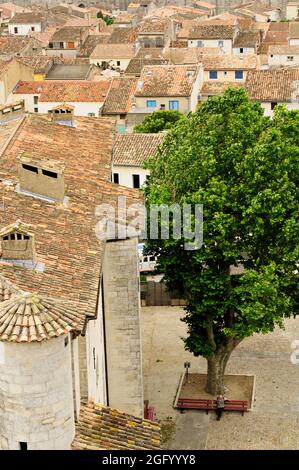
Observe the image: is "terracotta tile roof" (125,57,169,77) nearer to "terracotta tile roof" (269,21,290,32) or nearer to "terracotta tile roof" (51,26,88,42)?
"terracotta tile roof" (51,26,88,42)

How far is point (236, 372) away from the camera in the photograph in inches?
1411

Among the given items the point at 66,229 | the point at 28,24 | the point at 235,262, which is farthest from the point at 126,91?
the point at 28,24

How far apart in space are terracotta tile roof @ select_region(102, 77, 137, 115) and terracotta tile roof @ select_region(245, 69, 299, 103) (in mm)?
11140

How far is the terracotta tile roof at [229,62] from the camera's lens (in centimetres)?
8925

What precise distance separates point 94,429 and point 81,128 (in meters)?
16.3

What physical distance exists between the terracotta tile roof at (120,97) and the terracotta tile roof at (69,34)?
41323 mm

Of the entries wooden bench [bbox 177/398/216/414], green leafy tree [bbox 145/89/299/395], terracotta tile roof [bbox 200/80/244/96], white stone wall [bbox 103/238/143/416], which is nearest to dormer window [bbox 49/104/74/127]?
green leafy tree [bbox 145/89/299/395]

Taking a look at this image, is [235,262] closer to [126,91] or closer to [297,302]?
[297,302]

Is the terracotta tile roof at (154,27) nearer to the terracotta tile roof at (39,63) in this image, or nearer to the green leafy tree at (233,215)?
the terracotta tile roof at (39,63)

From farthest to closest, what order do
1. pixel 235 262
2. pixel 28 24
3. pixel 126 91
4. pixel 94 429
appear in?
pixel 28 24 → pixel 126 91 → pixel 235 262 → pixel 94 429

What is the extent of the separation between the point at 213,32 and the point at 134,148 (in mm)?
58759

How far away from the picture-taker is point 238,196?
99.3ft

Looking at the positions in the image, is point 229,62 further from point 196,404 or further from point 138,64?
point 196,404

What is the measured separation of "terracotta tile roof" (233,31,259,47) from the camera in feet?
356
